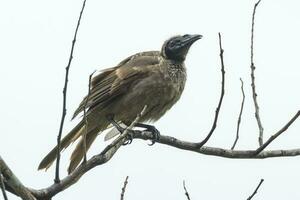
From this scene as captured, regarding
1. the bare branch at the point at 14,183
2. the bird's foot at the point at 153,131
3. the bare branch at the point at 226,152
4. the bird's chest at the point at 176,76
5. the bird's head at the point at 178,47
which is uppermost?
the bare branch at the point at 14,183

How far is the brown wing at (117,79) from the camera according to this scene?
6.40 meters

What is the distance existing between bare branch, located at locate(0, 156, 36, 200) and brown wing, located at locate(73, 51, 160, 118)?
264cm

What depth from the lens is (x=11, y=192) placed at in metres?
3.73

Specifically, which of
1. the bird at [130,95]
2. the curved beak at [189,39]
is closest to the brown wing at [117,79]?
the bird at [130,95]

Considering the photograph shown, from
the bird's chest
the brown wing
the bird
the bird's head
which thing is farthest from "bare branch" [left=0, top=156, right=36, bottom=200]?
the bird's head

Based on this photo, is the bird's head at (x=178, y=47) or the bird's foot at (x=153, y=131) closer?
the bird's foot at (x=153, y=131)

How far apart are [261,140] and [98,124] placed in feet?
6.78

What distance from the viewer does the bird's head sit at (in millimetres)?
6891

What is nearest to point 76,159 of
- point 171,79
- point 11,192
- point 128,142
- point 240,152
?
point 128,142

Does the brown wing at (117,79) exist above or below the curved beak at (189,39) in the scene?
below

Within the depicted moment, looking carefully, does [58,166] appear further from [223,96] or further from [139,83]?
[139,83]

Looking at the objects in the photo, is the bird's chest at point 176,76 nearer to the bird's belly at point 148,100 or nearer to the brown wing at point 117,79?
the bird's belly at point 148,100

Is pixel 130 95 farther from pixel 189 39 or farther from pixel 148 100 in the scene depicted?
pixel 189 39

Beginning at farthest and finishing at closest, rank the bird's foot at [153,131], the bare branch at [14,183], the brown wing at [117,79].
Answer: the brown wing at [117,79]
the bird's foot at [153,131]
the bare branch at [14,183]
